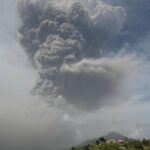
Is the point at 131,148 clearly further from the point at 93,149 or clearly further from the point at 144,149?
the point at 93,149

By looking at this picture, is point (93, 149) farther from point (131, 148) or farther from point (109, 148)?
point (131, 148)

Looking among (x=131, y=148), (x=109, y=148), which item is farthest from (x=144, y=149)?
(x=109, y=148)

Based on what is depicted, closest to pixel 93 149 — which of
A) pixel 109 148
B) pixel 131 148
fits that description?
pixel 109 148

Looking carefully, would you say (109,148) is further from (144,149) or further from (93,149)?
(144,149)

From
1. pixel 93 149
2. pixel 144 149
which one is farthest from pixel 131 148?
pixel 93 149
